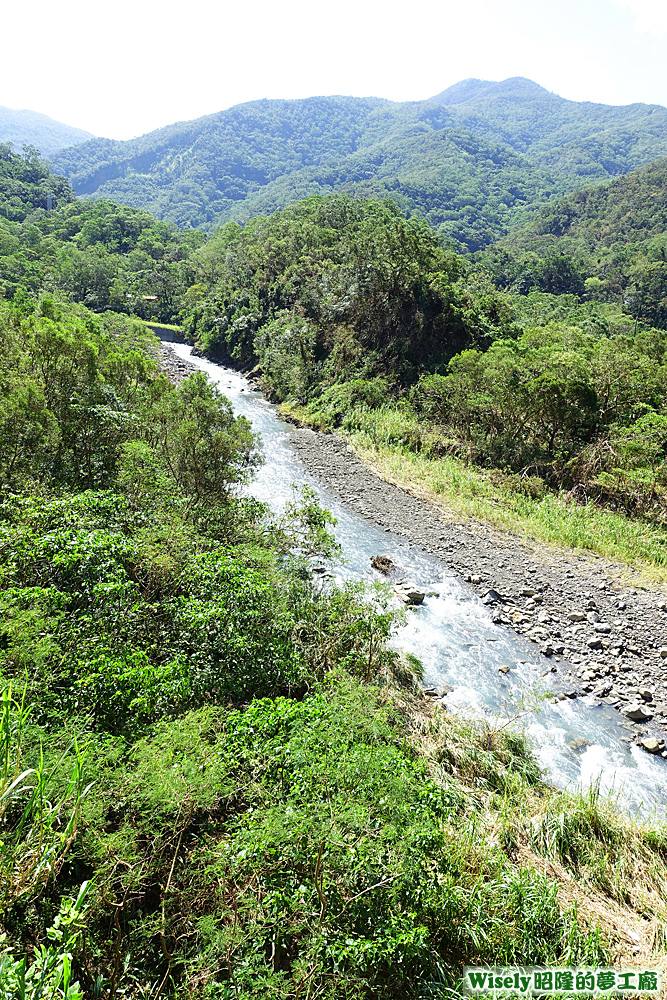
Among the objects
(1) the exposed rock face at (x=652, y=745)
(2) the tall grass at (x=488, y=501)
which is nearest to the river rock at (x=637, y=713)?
(1) the exposed rock face at (x=652, y=745)

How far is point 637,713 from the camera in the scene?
9.01 meters

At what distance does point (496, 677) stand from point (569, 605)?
11.1 ft

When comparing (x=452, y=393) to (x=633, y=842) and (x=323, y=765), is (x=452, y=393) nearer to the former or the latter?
(x=633, y=842)

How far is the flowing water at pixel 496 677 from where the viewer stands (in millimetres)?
7918

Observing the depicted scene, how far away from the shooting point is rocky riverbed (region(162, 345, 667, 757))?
31.6 feet

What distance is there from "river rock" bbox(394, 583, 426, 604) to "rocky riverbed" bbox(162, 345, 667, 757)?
1754mm

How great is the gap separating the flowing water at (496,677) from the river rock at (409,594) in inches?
11.0

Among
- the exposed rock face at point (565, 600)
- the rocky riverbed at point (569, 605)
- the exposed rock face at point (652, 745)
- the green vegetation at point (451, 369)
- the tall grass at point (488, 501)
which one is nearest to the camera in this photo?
the exposed rock face at point (652, 745)

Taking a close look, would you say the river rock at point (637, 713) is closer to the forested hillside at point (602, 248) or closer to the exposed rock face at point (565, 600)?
the exposed rock face at point (565, 600)

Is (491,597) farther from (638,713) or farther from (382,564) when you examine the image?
(638,713)

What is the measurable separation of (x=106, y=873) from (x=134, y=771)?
75 centimetres

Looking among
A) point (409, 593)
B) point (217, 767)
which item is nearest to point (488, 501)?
point (409, 593)

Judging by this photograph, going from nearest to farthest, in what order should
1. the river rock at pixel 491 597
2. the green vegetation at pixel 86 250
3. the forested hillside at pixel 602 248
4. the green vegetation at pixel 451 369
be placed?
the river rock at pixel 491 597
the green vegetation at pixel 451 369
the green vegetation at pixel 86 250
the forested hillside at pixel 602 248

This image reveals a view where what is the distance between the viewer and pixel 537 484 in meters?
18.0
